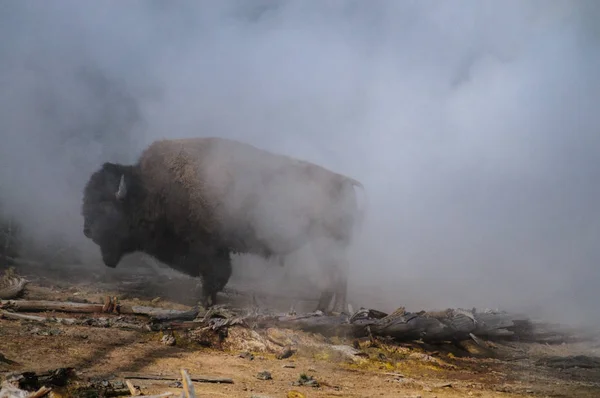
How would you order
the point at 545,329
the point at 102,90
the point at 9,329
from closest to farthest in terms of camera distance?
the point at 9,329
the point at 545,329
the point at 102,90

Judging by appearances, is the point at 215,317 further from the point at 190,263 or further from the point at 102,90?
the point at 102,90

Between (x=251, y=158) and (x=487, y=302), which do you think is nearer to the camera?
(x=251, y=158)

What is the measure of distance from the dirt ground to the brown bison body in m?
2.96

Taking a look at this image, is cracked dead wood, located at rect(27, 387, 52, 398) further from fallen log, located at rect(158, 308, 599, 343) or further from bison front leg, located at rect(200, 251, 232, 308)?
bison front leg, located at rect(200, 251, 232, 308)

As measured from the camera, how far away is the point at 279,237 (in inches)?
368

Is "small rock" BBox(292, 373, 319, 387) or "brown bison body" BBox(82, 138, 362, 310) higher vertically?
"brown bison body" BBox(82, 138, 362, 310)

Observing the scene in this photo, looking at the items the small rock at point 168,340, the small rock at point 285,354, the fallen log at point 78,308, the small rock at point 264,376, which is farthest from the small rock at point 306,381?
the fallen log at point 78,308

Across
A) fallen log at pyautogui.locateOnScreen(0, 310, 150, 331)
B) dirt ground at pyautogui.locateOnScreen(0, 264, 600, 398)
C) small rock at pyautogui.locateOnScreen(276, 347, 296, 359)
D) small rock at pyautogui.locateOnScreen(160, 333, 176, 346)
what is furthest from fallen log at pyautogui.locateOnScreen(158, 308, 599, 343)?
small rock at pyautogui.locateOnScreen(276, 347, 296, 359)

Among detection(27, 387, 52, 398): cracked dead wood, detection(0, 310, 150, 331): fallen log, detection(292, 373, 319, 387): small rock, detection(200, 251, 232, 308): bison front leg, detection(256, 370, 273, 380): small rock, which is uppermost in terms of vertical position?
detection(200, 251, 232, 308): bison front leg

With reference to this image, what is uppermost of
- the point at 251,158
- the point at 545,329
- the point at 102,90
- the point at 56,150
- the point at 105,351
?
the point at 102,90

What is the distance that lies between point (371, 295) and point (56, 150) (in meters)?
11.9

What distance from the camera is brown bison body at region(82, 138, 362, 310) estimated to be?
841cm

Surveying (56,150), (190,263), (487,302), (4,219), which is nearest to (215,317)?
(190,263)

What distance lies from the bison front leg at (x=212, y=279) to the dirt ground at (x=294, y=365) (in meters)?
2.27
